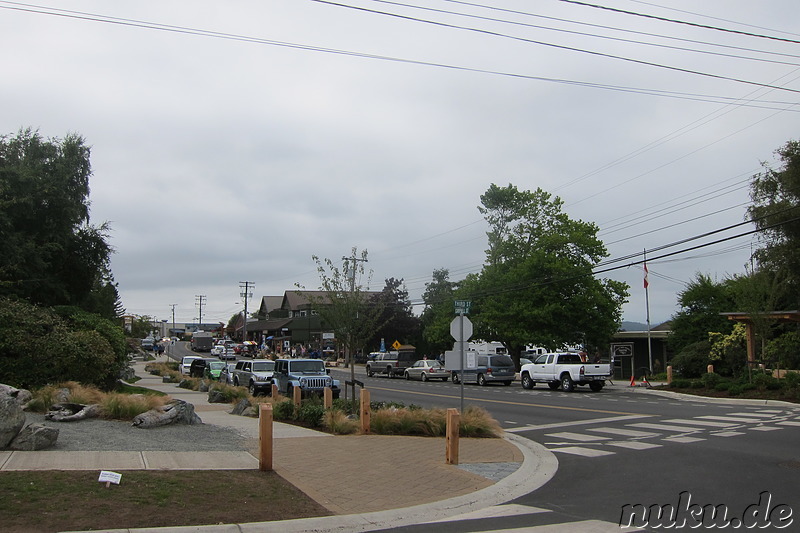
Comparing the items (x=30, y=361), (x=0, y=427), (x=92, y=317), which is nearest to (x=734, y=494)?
(x=0, y=427)

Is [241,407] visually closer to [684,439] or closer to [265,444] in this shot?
[265,444]

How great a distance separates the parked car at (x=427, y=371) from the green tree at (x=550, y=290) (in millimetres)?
4538

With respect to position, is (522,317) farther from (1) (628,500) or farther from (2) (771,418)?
(1) (628,500)

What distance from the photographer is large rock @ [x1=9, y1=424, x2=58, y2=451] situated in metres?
9.95

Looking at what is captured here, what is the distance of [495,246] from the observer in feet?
176

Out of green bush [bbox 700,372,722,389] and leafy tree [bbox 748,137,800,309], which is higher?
leafy tree [bbox 748,137,800,309]

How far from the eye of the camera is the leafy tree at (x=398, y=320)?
68.0 metres

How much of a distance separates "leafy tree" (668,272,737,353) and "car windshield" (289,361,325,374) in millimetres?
26162

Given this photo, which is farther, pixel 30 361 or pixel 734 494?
pixel 30 361

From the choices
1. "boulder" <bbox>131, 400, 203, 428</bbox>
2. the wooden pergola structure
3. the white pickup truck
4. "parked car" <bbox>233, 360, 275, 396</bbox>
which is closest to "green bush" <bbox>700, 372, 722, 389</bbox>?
the wooden pergola structure

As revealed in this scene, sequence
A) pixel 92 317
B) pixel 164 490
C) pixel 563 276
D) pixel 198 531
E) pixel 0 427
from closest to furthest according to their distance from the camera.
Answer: pixel 198 531, pixel 164 490, pixel 0 427, pixel 92 317, pixel 563 276

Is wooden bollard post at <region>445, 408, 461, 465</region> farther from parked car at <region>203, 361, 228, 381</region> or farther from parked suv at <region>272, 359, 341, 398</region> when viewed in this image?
parked car at <region>203, 361, 228, 381</region>

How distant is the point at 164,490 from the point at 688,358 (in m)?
32.5

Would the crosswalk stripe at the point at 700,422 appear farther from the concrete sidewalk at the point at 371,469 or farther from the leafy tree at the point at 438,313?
the leafy tree at the point at 438,313
